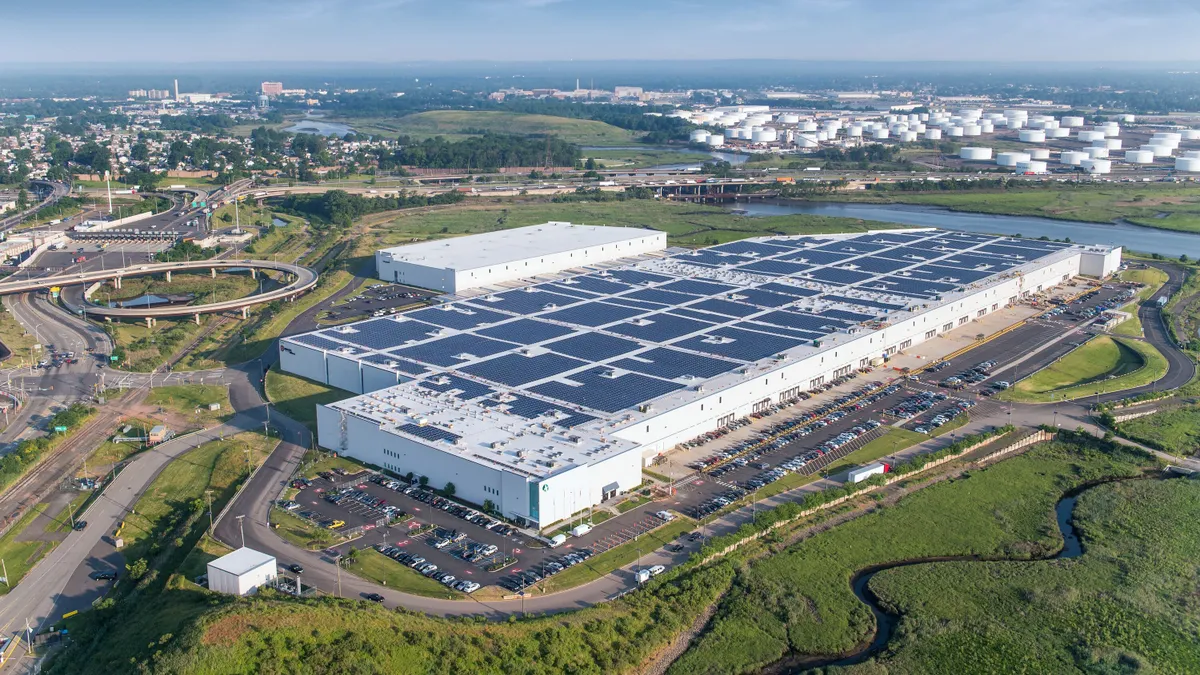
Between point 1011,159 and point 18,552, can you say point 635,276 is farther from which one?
point 1011,159

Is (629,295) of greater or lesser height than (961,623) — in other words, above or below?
above

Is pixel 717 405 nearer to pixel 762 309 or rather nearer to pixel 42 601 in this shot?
pixel 762 309

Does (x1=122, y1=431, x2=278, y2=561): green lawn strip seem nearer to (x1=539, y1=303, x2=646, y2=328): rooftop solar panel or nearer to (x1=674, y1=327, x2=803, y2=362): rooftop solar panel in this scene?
(x1=539, y1=303, x2=646, y2=328): rooftop solar panel

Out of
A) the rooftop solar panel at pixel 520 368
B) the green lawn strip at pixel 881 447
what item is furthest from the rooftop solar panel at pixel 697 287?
the green lawn strip at pixel 881 447

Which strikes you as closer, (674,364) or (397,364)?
(397,364)

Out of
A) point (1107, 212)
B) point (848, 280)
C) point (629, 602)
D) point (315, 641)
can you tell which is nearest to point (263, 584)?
point (315, 641)

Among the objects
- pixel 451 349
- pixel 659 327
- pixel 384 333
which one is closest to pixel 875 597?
pixel 659 327

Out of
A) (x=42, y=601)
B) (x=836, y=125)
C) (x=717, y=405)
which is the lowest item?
(x=42, y=601)
